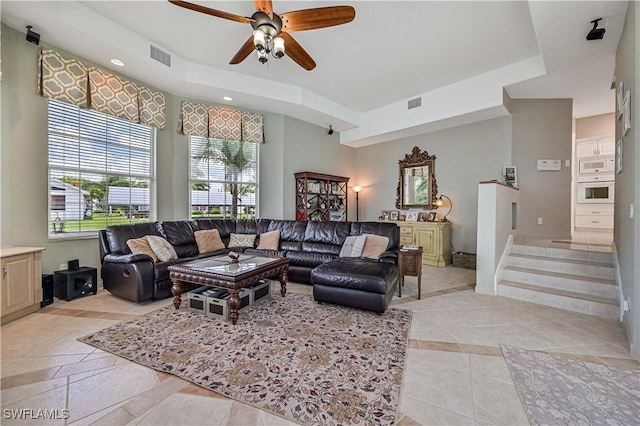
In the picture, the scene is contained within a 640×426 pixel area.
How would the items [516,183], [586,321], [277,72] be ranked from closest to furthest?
[586,321]
[277,72]
[516,183]

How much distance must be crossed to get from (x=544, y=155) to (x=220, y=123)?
6.25 m

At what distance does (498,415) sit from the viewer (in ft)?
4.97

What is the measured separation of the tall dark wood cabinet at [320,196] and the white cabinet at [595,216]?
18.5 feet

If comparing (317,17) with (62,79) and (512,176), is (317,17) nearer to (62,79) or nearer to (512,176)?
(62,79)

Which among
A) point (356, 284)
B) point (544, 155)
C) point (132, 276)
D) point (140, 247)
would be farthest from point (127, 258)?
point (544, 155)

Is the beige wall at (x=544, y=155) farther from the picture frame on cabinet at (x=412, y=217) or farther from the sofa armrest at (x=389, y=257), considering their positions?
the sofa armrest at (x=389, y=257)

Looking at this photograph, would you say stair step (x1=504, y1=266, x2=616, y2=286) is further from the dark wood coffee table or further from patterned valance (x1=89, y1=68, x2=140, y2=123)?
patterned valance (x1=89, y1=68, x2=140, y2=123)

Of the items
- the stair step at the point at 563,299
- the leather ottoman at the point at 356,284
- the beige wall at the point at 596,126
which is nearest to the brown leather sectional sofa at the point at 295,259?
the leather ottoman at the point at 356,284

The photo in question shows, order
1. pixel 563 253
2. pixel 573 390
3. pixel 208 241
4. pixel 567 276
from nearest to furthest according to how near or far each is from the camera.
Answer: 1. pixel 573 390
2. pixel 567 276
3. pixel 563 253
4. pixel 208 241

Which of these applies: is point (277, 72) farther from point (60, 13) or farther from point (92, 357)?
point (92, 357)

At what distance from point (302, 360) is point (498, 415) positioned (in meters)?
1.26

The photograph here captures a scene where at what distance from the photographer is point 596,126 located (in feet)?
20.0

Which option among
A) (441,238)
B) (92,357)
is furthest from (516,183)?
(92,357)

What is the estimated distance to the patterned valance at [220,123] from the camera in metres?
5.02
